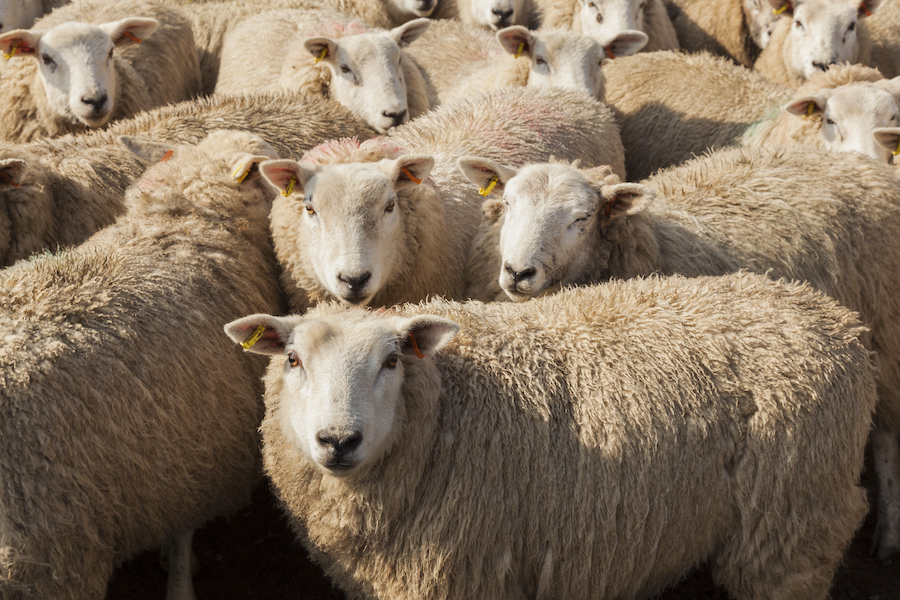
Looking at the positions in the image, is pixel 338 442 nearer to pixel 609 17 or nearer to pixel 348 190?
pixel 348 190

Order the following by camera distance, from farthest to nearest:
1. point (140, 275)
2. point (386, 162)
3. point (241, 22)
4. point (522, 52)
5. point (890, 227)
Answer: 1. point (241, 22)
2. point (522, 52)
3. point (890, 227)
4. point (386, 162)
5. point (140, 275)

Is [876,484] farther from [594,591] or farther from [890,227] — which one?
[594,591]

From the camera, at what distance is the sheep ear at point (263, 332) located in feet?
9.66

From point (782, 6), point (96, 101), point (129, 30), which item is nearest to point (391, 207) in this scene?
point (96, 101)

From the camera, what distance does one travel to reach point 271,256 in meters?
4.34

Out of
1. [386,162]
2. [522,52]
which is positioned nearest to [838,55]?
[522,52]

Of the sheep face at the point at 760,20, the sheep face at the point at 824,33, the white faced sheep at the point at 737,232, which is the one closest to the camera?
the white faced sheep at the point at 737,232

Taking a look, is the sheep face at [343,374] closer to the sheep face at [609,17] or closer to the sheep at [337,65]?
the sheep at [337,65]

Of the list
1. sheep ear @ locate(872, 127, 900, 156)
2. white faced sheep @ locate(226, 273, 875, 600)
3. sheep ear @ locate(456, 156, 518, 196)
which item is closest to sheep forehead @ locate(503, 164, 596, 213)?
sheep ear @ locate(456, 156, 518, 196)

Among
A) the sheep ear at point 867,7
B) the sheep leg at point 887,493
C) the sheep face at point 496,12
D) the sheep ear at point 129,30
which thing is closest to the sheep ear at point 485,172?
the sheep leg at point 887,493

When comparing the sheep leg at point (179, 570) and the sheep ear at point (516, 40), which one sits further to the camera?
the sheep ear at point (516, 40)

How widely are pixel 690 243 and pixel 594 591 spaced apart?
1807 mm

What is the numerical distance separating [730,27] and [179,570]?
6545 mm

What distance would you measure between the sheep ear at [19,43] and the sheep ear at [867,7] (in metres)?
6.06
